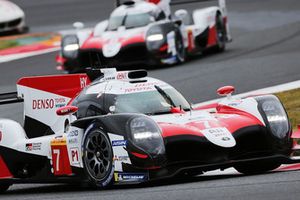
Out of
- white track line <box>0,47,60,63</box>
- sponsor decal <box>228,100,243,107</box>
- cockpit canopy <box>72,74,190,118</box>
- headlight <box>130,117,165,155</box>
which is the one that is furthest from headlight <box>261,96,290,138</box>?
white track line <box>0,47,60,63</box>

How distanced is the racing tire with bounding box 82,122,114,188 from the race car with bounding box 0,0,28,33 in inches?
724

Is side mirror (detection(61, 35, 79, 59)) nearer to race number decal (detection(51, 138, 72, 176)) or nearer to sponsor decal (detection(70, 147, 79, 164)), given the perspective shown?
race number decal (detection(51, 138, 72, 176))

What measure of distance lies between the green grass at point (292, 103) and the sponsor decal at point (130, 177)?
3.95m

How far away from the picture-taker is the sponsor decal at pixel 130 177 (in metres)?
11.2

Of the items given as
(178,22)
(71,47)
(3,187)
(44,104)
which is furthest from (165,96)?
(178,22)

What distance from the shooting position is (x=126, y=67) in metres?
23.8

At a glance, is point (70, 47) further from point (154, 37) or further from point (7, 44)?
point (7, 44)

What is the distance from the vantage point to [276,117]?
12.0m

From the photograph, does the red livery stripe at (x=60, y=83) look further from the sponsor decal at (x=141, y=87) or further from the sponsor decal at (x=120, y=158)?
the sponsor decal at (x=120, y=158)

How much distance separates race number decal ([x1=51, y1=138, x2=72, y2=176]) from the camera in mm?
11969

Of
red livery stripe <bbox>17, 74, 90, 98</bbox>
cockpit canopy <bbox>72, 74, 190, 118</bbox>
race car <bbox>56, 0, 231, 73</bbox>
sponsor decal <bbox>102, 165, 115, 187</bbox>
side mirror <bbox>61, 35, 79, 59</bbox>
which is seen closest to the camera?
sponsor decal <bbox>102, 165, 115, 187</bbox>

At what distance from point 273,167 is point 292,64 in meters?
10.0

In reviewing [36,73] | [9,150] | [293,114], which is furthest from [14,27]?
[9,150]

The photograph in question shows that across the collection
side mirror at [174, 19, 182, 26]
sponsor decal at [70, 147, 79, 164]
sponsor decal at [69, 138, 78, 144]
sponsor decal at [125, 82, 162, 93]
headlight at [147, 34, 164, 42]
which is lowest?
headlight at [147, 34, 164, 42]
